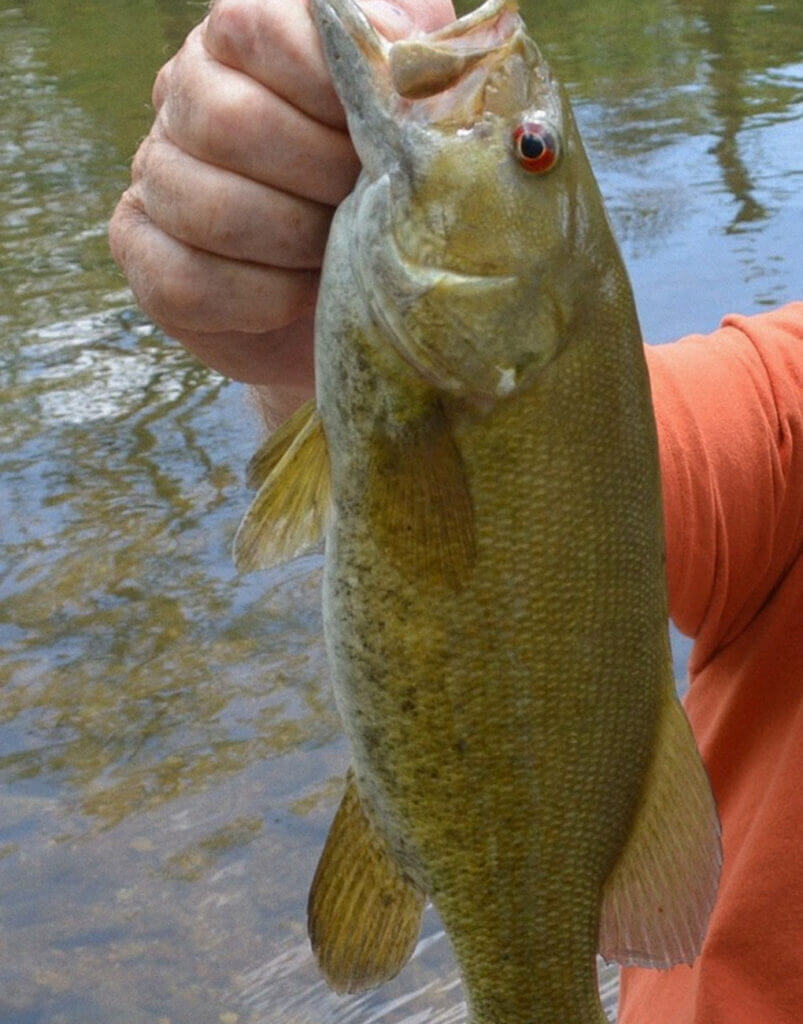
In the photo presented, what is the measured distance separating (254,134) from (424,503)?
0.43 m

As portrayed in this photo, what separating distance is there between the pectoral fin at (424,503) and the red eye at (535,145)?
0.27 metres

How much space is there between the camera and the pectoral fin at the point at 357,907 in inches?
69.9

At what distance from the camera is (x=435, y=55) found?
152cm

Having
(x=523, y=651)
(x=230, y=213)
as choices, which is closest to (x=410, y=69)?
(x=230, y=213)

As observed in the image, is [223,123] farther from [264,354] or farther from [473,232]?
[264,354]

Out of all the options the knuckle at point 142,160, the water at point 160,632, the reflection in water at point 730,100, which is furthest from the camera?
the reflection in water at point 730,100

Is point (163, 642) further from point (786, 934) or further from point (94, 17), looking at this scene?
point (94, 17)

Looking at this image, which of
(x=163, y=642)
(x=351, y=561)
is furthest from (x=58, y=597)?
(x=351, y=561)

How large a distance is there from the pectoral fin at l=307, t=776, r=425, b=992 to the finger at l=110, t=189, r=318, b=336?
1.82ft

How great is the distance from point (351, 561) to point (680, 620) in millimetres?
766

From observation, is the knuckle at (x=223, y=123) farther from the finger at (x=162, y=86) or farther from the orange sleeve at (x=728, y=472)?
the orange sleeve at (x=728, y=472)

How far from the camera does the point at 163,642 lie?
213 inches

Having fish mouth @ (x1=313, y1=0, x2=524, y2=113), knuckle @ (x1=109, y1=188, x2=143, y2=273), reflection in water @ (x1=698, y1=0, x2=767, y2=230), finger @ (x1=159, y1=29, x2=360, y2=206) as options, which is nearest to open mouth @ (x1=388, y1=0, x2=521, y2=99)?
fish mouth @ (x1=313, y1=0, x2=524, y2=113)

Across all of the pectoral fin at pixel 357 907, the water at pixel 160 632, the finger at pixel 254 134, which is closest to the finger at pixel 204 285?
the finger at pixel 254 134
